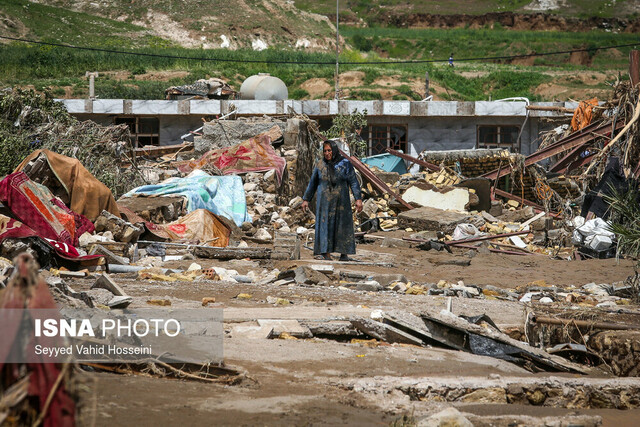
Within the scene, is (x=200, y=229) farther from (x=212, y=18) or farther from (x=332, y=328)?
(x=212, y=18)

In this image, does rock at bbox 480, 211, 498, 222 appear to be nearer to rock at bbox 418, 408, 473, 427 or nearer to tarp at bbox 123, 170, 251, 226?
tarp at bbox 123, 170, 251, 226

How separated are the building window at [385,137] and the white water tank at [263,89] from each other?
3921mm

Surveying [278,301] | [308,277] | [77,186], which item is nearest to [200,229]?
[77,186]

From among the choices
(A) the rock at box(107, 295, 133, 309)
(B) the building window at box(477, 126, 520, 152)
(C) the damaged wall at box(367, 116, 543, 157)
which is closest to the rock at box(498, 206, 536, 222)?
(C) the damaged wall at box(367, 116, 543, 157)

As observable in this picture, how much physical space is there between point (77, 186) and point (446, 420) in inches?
301

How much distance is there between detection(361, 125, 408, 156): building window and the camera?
21.2 metres

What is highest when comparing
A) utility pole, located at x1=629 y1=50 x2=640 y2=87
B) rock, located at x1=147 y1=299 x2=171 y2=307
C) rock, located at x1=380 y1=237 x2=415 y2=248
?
utility pole, located at x1=629 y1=50 x2=640 y2=87

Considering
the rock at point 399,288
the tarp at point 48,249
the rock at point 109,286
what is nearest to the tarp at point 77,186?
the tarp at point 48,249

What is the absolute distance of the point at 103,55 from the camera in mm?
42719

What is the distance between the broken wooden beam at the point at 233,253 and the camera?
9.41m

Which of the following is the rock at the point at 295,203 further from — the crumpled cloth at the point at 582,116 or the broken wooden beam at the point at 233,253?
the crumpled cloth at the point at 582,116

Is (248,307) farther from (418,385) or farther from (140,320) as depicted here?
(418,385)

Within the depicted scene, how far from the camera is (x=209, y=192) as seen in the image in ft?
43.4

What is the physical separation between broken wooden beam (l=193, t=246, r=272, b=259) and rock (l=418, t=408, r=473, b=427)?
5.87 m
